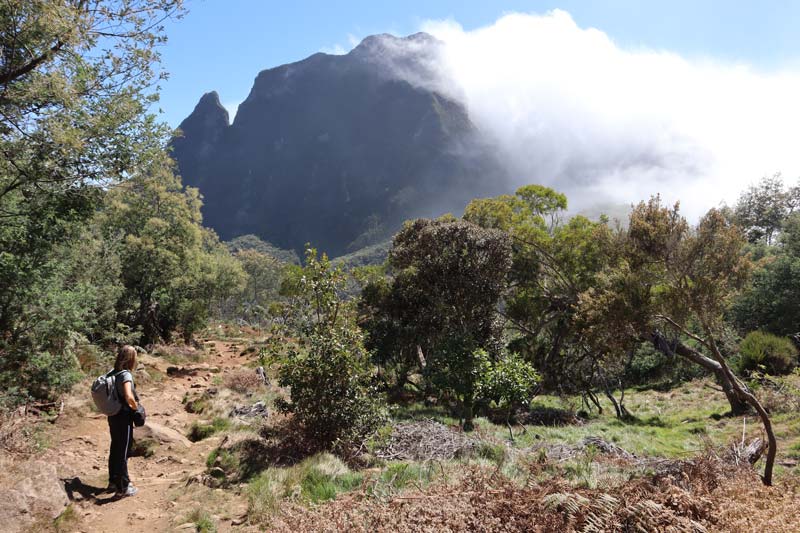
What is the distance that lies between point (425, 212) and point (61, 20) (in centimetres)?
17061

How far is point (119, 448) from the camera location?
5.42 metres

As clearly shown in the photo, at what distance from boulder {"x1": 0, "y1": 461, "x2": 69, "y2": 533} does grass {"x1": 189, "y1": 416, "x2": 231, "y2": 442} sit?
12.0ft

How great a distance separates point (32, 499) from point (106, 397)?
1.22m

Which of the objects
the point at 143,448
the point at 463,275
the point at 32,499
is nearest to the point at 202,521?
the point at 32,499

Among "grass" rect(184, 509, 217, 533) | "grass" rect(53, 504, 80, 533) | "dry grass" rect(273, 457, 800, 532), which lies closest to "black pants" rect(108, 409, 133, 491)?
"grass" rect(53, 504, 80, 533)

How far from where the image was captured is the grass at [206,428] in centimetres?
854

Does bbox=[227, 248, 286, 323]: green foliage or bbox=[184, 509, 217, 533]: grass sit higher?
bbox=[227, 248, 286, 323]: green foliage

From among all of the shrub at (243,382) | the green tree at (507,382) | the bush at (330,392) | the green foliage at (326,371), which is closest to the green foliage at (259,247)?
the shrub at (243,382)

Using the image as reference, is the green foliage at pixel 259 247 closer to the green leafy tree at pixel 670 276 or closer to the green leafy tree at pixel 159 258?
the green leafy tree at pixel 159 258

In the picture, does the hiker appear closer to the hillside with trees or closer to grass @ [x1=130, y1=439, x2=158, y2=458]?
the hillside with trees

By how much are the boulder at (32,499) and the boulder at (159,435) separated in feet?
8.29

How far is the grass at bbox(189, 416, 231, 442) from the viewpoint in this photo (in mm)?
8539

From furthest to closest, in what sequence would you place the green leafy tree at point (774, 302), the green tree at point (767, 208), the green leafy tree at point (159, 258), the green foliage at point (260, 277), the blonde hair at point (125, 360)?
1. the green foliage at point (260, 277)
2. the green tree at point (767, 208)
3. the green leafy tree at point (774, 302)
4. the green leafy tree at point (159, 258)
5. the blonde hair at point (125, 360)

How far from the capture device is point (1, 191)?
6.58 meters
